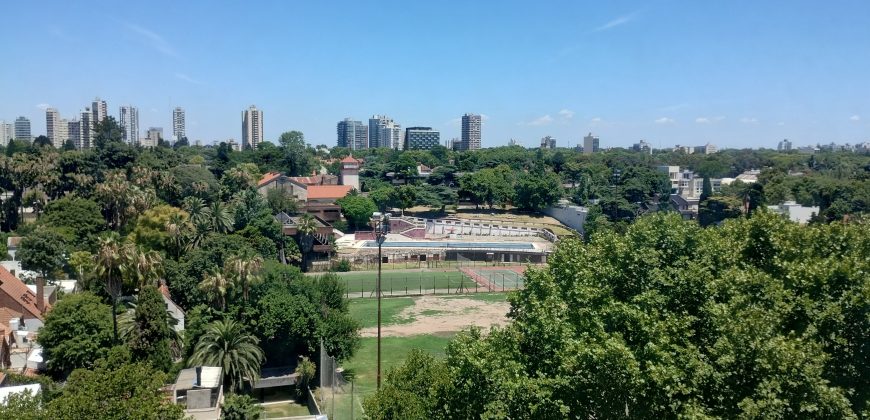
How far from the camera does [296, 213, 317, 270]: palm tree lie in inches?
2398

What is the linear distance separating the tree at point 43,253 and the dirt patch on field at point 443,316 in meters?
22.3

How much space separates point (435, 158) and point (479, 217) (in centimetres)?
5793

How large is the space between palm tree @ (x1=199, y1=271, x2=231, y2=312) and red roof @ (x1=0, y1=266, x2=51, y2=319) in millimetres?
10191

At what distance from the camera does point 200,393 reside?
85.6 ft

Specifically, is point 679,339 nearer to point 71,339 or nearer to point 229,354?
point 229,354

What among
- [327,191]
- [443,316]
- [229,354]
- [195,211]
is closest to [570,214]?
[327,191]

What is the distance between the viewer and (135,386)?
51.3 feet

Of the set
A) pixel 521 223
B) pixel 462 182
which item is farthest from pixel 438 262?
pixel 462 182

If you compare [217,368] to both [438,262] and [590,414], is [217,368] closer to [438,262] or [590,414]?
[590,414]

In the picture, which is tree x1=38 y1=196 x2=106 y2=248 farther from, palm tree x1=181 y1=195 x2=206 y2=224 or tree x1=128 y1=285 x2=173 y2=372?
tree x1=128 y1=285 x2=173 y2=372

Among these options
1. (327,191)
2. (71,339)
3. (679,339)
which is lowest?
(71,339)

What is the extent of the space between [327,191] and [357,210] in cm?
1005

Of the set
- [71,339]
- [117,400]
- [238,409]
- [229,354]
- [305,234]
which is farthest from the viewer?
[305,234]

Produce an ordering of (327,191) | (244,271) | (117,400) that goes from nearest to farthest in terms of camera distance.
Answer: (117,400) → (244,271) → (327,191)
